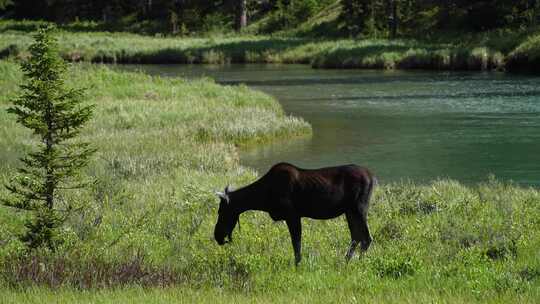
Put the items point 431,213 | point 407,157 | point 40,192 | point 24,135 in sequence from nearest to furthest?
point 40,192 → point 431,213 → point 407,157 → point 24,135

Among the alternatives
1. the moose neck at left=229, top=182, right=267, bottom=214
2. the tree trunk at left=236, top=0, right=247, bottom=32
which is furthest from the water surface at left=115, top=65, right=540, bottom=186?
the tree trunk at left=236, top=0, right=247, bottom=32

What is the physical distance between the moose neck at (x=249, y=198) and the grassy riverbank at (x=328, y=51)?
129ft

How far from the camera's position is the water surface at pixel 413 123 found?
22734 millimetres

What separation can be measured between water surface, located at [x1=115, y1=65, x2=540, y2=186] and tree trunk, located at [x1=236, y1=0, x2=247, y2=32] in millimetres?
30412

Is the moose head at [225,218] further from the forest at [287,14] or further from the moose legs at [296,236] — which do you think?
the forest at [287,14]

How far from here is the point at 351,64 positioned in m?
55.7

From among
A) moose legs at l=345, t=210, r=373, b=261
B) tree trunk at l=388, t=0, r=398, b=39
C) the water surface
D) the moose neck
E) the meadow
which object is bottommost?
the water surface

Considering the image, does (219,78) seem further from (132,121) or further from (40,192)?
(40,192)

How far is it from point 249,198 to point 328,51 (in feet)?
159

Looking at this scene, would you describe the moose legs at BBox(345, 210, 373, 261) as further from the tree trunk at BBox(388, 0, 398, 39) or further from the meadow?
the tree trunk at BBox(388, 0, 398, 39)

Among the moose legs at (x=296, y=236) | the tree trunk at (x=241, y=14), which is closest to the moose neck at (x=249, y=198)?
the moose legs at (x=296, y=236)

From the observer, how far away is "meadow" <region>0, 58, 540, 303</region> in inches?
361

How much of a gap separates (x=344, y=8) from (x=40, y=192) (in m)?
63.6

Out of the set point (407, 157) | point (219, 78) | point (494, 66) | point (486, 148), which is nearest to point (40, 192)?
point (407, 157)
